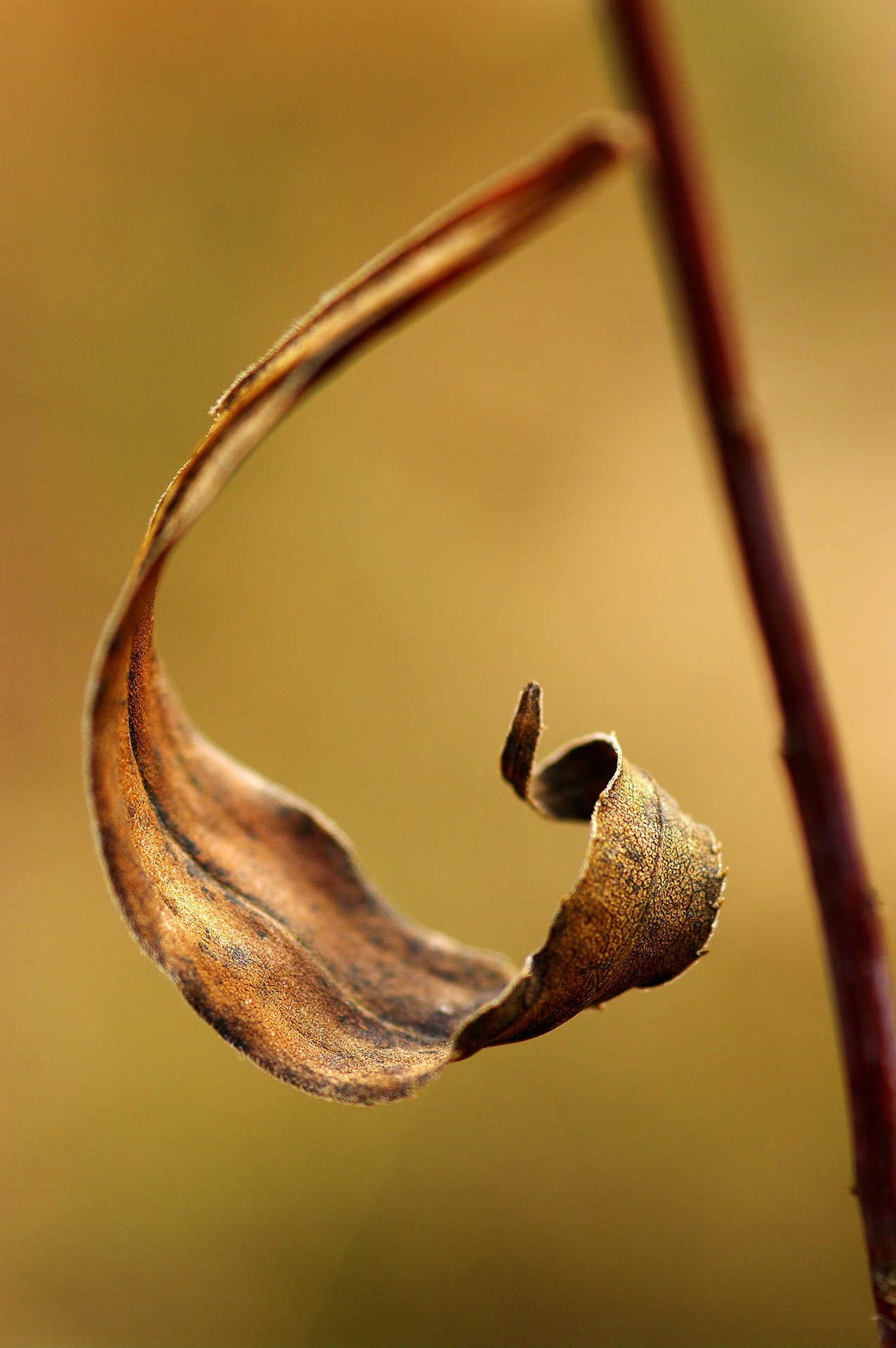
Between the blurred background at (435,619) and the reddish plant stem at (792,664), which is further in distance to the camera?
the blurred background at (435,619)

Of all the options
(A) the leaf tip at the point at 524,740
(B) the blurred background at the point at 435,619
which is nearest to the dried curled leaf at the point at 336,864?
(A) the leaf tip at the point at 524,740

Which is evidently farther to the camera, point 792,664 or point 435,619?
point 435,619

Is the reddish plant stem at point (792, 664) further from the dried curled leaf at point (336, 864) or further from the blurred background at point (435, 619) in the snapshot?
the blurred background at point (435, 619)

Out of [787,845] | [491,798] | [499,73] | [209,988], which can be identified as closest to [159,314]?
[499,73]

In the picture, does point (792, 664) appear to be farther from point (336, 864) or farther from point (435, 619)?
point (435, 619)

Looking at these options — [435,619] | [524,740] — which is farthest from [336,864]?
[435,619]
